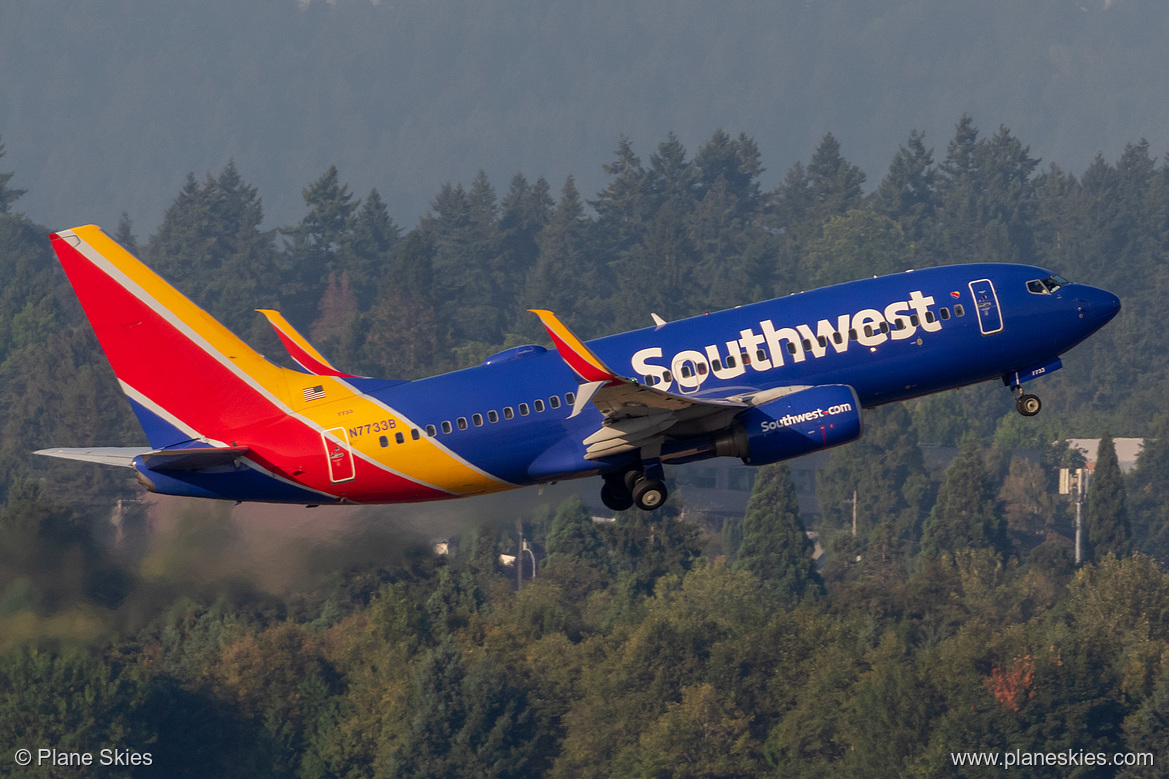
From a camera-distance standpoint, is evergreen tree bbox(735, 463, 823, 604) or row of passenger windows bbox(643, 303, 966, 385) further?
evergreen tree bbox(735, 463, 823, 604)

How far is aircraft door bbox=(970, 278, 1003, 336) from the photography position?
52.8 metres

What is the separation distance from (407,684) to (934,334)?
92615mm

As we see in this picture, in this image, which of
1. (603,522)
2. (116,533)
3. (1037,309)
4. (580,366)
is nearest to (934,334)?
(1037,309)

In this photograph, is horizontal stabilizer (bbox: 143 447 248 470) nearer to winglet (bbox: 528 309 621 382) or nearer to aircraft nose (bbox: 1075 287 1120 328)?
winglet (bbox: 528 309 621 382)

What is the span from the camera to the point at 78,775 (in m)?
127

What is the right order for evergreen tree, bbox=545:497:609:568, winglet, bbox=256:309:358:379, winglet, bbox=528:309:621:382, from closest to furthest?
winglet, bbox=528:309:621:382, winglet, bbox=256:309:358:379, evergreen tree, bbox=545:497:609:568

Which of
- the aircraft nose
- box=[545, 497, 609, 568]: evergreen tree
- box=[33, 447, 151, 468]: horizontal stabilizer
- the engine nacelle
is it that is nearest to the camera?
box=[33, 447, 151, 468]: horizontal stabilizer

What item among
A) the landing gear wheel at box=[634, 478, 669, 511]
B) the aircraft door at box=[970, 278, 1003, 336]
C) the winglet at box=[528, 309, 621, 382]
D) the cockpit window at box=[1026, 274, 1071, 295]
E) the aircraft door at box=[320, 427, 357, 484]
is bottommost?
the landing gear wheel at box=[634, 478, 669, 511]

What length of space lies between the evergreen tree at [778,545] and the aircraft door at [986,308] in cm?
13597

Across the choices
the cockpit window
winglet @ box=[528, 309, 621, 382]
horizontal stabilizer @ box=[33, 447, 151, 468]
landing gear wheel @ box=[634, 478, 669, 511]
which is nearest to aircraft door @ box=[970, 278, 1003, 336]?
the cockpit window

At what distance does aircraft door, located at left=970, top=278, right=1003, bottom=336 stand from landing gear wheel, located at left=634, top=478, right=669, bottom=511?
11.2m

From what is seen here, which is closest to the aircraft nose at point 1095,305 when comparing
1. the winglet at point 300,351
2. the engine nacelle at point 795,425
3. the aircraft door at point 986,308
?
the aircraft door at point 986,308

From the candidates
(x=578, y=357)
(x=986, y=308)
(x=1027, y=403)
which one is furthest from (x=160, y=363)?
(x=1027, y=403)

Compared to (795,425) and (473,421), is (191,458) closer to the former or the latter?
(473,421)
